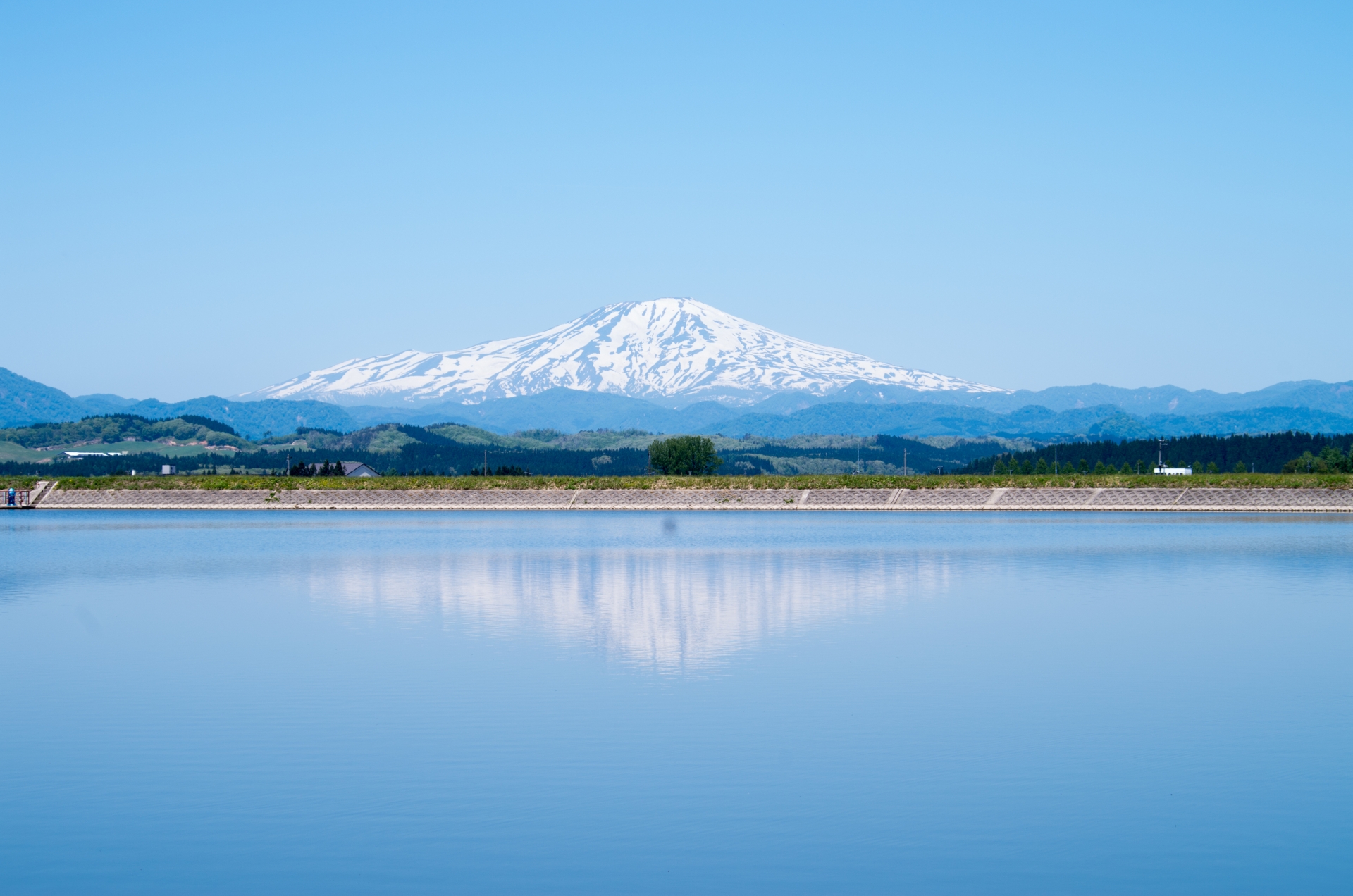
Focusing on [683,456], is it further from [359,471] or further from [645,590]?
[645,590]

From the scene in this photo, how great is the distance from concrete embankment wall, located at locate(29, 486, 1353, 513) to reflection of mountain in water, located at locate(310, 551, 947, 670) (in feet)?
112

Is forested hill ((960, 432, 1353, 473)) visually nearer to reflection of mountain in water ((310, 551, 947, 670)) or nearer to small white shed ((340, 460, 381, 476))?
small white shed ((340, 460, 381, 476))

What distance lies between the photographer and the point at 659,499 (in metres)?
69.6

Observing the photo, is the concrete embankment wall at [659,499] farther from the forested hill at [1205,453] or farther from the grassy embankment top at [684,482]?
the forested hill at [1205,453]

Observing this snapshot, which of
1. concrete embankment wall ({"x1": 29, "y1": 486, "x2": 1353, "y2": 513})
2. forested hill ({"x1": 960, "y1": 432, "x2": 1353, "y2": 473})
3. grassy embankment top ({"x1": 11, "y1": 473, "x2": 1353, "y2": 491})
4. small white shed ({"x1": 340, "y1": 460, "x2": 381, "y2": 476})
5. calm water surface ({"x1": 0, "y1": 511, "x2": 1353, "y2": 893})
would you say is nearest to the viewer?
calm water surface ({"x1": 0, "y1": 511, "x2": 1353, "y2": 893})

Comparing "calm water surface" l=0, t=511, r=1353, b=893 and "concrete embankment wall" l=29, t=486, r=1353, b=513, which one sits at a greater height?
"concrete embankment wall" l=29, t=486, r=1353, b=513

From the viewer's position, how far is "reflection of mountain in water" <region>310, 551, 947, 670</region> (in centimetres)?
1748

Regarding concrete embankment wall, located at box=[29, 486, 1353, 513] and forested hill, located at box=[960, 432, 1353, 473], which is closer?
concrete embankment wall, located at box=[29, 486, 1353, 513]

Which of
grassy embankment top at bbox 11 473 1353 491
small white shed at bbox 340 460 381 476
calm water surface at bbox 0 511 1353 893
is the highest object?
small white shed at bbox 340 460 381 476

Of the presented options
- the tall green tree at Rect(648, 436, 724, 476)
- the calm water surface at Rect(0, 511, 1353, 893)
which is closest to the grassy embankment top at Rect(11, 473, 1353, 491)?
the tall green tree at Rect(648, 436, 724, 476)

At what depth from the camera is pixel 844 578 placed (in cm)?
2545

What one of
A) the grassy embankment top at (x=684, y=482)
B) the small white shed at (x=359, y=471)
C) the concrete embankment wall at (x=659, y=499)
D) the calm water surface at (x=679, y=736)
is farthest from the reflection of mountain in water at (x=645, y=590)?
the small white shed at (x=359, y=471)

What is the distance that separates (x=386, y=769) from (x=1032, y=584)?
1683cm

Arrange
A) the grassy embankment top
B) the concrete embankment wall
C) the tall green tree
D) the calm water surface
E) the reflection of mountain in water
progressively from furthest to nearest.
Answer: the tall green tree
the grassy embankment top
the concrete embankment wall
the reflection of mountain in water
the calm water surface
